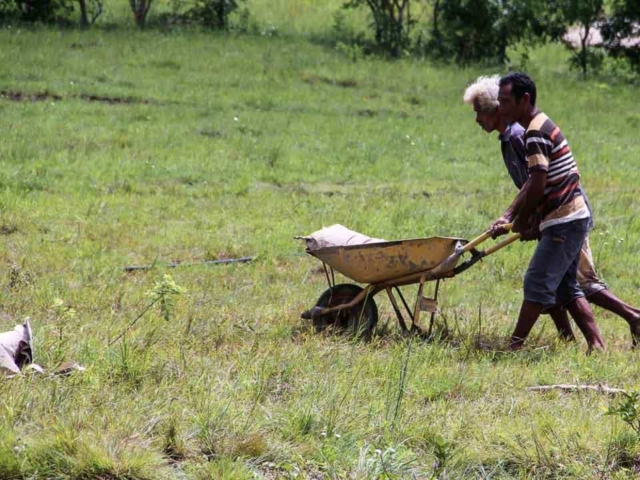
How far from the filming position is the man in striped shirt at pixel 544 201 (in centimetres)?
586

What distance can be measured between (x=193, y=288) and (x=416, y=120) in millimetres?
9707

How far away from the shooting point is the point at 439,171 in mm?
13312

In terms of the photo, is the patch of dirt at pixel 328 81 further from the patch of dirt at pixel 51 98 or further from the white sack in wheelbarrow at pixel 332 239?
the white sack in wheelbarrow at pixel 332 239

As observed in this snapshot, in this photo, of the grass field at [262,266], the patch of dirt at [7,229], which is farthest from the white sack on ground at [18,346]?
the patch of dirt at [7,229]

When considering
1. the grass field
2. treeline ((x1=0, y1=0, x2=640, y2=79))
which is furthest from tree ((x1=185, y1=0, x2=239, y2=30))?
the grass field

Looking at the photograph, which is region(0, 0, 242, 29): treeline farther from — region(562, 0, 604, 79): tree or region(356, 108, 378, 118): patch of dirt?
region(562, 0, 604, 79): tree

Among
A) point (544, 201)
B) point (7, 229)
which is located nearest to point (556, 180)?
point (544, 201)

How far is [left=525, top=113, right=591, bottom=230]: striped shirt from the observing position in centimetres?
590

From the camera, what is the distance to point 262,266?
8500mm

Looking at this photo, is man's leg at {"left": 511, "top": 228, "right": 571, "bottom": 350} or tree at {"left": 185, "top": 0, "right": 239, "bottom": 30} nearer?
man's leg at {"left": 511, "top": 228, "right": 571, "bottom": 350}

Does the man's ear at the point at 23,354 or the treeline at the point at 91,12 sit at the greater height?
the treeline at the point at 91,12

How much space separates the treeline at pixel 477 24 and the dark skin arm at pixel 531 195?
16.2 m

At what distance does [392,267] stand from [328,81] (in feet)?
42.6

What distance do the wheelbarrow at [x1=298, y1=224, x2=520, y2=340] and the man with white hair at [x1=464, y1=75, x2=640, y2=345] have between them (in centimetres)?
25
